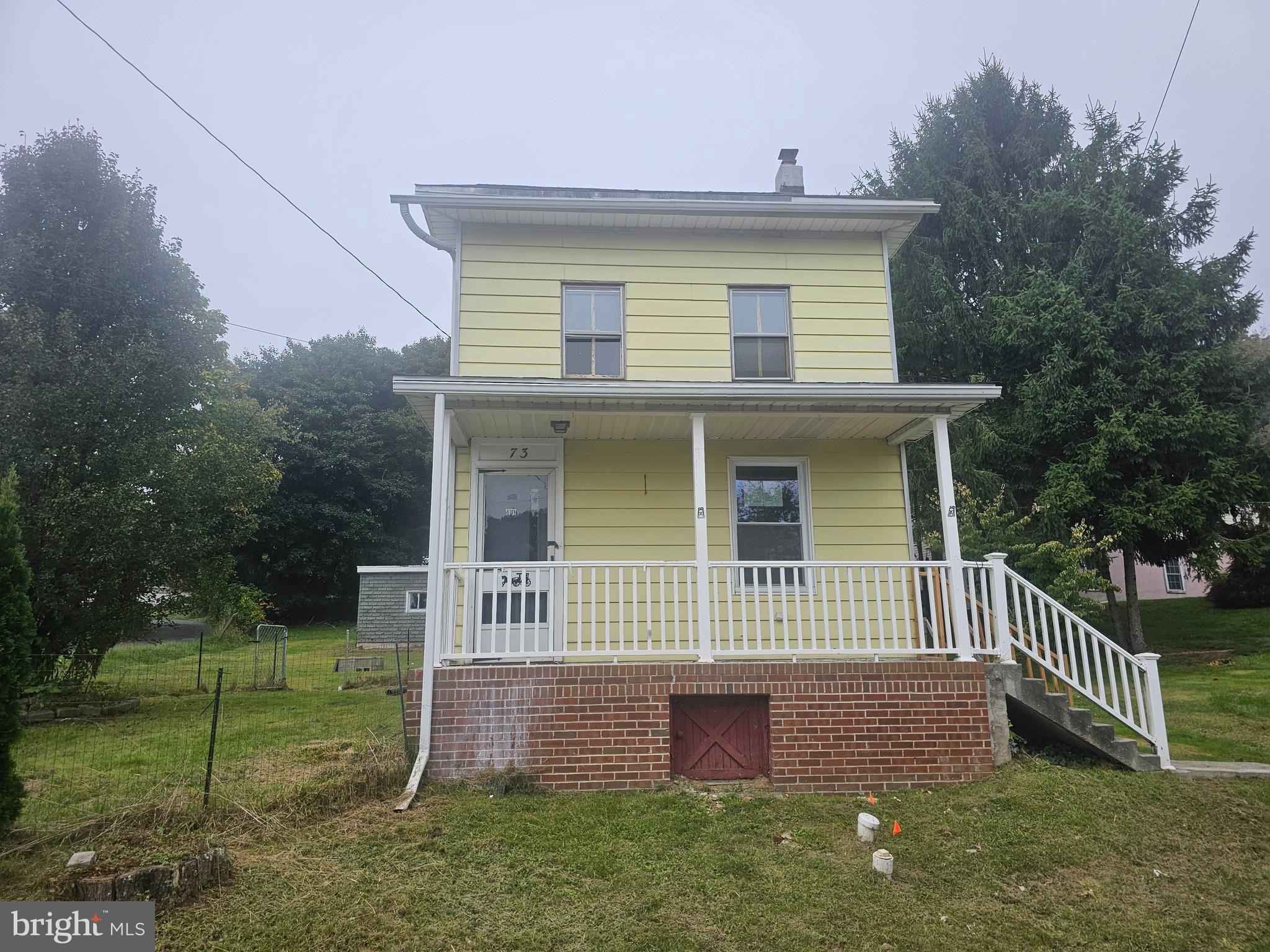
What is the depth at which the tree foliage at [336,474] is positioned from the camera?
2973cm

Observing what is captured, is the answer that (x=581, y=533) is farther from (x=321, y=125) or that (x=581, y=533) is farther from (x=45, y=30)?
(x=321, y=125)

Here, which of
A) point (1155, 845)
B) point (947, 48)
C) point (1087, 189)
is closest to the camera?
point (1155, 845)

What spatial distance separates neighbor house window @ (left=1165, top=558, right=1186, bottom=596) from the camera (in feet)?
80.1

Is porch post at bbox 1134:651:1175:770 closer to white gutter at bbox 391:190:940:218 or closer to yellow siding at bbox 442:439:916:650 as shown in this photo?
yellow siding at bbox 442:439:916:650

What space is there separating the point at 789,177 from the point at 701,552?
18.5ft

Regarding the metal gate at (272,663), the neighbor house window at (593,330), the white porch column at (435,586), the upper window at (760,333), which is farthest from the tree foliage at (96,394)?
the upper window at (760,333)

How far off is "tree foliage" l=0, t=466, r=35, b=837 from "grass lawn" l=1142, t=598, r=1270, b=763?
920 cm

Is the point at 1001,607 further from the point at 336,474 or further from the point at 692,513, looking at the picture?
the point at 336,474

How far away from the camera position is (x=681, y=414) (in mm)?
7039

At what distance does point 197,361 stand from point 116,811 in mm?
A: 9803

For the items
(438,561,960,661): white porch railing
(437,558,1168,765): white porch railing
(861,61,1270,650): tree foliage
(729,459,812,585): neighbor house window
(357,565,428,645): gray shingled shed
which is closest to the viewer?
(437,558,1168,765): white porch railing

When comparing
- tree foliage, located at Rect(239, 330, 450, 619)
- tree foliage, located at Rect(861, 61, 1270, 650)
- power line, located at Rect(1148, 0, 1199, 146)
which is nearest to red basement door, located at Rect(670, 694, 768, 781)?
tree foliage, located at Rect(861, 61, 1270, 650)

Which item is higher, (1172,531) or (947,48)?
(947,48)

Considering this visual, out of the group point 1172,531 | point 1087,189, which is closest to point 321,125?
point 1087,189
